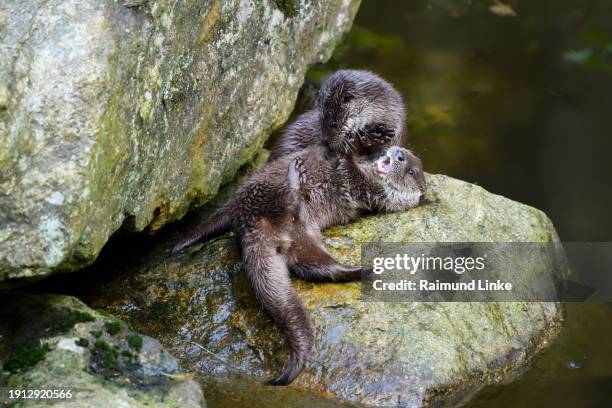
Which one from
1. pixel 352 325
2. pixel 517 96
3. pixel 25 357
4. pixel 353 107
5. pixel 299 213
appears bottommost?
pixel 25 357

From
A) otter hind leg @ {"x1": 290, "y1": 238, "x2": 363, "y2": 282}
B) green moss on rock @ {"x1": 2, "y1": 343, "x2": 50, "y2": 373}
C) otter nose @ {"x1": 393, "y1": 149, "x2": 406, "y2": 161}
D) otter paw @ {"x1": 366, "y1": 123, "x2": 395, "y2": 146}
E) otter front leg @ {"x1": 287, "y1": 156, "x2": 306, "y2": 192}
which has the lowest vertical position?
green moss on rock @ {"x1": 2, "y1": 343, "x2": 50, "y2": 373}

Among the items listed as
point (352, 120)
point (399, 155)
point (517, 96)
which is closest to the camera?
point (399, 155)

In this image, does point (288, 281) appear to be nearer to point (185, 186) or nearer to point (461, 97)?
point (185, 186)

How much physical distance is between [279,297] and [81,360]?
106 cm

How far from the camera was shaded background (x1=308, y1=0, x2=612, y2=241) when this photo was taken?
22.6ft

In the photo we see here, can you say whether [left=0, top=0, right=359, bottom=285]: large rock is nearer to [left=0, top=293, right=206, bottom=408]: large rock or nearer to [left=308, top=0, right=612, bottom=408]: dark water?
[left=0, top=293, right=206, bottom=408]: large rock

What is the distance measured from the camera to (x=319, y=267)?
4.55 metres

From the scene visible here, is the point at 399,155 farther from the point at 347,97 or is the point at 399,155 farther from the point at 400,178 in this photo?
the point at 347,97

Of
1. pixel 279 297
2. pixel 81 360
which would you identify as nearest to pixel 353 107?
pixel 279 297

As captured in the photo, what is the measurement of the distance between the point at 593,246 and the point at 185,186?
2.89m

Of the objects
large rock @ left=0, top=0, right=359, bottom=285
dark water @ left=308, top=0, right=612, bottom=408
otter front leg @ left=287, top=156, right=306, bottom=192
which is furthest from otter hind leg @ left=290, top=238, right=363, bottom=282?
dark water @ left=308, top=0, right=612, bottom=408

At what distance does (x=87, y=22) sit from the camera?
3.53m

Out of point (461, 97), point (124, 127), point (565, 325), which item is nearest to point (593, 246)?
point (565, 325)

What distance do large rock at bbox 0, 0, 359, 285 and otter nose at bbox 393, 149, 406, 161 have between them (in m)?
0.96
